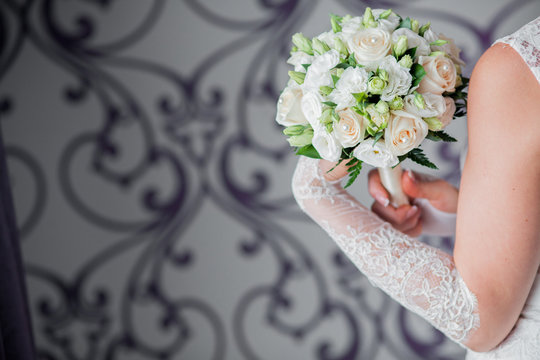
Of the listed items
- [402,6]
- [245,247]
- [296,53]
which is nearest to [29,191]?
[245,247]

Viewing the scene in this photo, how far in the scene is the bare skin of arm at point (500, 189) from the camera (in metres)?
0.65

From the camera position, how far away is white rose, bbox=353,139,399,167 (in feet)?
2.43

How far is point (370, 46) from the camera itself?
72 centimetres

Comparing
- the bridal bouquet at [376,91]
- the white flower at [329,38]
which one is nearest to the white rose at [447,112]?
the bridal bouquet at [376,91]

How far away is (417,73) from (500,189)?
0.21m

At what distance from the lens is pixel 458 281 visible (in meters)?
0.77

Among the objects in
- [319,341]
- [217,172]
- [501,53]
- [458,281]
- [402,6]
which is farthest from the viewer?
[319,341]

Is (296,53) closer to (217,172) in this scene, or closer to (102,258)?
(217,172)

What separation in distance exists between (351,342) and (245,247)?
0.53 meters

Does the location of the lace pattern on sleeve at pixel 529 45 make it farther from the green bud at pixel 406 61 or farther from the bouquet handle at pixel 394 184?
the bouquet handle at pixel 394 184

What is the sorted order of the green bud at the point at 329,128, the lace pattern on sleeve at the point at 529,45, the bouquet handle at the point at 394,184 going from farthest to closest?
the bouquet handle at the point at 394,184, the green bud at the point at 329,128, the lace pattern on sleeve at the point at 529,45

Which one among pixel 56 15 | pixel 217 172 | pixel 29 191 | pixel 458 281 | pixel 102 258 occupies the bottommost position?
pixel 102 258

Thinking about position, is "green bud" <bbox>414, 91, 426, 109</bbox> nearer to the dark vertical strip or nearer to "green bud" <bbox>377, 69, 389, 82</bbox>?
"green bud" <bbox>377, 69, 389, 82</bbox>

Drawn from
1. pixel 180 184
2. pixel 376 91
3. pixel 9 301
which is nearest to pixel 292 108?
pixel 376 91
